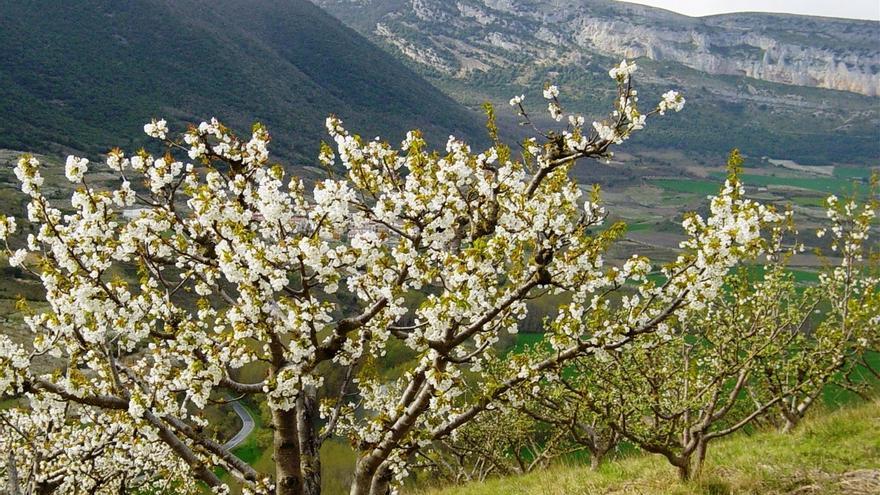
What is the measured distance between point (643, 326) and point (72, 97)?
161 metres

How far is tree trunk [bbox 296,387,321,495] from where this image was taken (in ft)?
33.0

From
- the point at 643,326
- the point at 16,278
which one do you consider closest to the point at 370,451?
the point at 643,326

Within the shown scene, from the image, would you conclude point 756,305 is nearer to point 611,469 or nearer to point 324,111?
point 611,469

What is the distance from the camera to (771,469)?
36.6 feet

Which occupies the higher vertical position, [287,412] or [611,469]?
[287,412]

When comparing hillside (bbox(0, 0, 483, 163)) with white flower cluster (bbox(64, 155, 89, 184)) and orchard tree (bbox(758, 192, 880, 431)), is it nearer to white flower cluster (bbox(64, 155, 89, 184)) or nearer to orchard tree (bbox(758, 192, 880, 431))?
white flower cluster (bbox(64, 155, 89, 184))

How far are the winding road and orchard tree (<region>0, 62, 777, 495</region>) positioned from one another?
4329 centimetres

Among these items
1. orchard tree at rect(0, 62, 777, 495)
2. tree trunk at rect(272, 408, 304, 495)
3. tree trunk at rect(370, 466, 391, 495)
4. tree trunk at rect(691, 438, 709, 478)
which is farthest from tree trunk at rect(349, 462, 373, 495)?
tree trunk at rect(691, 438, 709, 478)

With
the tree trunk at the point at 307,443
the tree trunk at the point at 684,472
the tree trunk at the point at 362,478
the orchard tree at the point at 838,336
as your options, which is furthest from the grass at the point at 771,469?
the tree trunk at the point at 307,443

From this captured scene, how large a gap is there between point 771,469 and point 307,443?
819 centimetres

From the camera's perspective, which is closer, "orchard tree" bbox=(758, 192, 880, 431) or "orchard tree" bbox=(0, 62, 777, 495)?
"orchard tree" bbox=(0, 62, 777, 495)

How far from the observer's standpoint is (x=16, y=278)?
64.9m

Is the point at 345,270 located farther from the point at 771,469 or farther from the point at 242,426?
the point at 242,426

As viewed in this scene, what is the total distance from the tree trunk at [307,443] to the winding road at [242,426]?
139ft
